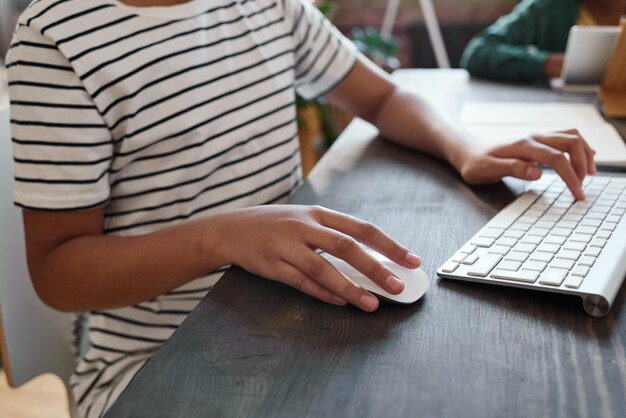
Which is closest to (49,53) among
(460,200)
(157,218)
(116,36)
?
(116,36)

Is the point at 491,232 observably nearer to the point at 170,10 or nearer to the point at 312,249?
the point at 312,249

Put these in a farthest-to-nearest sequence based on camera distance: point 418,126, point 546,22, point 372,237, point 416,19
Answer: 1. point 416,19
2. point 546,22
3. point 418,126
4. point 372,237

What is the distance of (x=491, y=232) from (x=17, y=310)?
0.65 metres

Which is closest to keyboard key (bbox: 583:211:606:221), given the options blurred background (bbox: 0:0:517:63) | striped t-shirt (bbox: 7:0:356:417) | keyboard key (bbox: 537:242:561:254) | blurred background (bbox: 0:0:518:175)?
keyboard key (bbox: 537:242:561:254)

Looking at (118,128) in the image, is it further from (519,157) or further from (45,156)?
(519,157)

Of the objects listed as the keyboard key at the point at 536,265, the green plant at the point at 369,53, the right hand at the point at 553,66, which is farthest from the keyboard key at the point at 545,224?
the green plant at the point at 369,53

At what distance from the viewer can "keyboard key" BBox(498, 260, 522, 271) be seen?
611 mm

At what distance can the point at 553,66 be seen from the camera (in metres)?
1.40

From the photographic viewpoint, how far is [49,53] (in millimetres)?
746

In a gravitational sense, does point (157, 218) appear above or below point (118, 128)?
below

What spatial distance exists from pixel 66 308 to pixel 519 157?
61 centimetres

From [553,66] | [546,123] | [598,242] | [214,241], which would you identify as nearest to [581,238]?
[598,242]

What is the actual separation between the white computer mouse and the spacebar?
0.05 meters

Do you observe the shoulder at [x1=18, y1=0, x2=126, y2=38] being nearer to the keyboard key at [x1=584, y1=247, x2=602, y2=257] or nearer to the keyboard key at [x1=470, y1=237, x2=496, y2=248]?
the keyboard key at [x1=470, y1=237, x2=496, y2=248]
